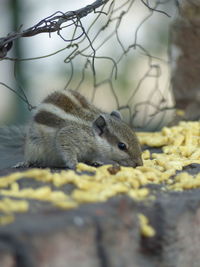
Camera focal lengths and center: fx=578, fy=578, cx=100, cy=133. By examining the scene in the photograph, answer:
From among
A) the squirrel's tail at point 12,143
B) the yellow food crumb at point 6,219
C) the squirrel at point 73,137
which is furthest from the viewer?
the squirrel's tail at point 12,143

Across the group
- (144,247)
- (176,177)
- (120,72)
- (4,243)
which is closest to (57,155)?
(176,177)

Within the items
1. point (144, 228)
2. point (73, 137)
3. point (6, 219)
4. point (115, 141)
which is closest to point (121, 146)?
point (115, 141)

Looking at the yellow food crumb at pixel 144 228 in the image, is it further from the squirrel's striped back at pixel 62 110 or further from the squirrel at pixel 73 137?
the squirrel's striped back at pixel 62 110

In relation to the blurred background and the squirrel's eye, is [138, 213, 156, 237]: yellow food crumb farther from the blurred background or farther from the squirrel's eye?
the blurred background

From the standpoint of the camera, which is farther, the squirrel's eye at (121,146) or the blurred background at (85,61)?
Result: the blurred background at (85,61)

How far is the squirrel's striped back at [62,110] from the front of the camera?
3.43m

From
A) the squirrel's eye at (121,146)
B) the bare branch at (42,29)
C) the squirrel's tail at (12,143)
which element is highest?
the bare branch at (42,29)

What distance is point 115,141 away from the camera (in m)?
3.48

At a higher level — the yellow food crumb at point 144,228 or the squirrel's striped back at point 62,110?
the squirrel's striped back at point 62,110

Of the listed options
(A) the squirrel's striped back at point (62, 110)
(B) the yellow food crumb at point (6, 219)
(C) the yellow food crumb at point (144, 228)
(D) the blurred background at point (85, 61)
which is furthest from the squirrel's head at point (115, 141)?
(D) the blurred background at point (85, 61)

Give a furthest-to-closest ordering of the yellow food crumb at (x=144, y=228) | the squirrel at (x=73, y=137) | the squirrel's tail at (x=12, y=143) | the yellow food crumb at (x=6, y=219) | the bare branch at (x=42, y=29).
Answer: the squirrel's tail at (x=12, y=143) < the squirrel at (x=73, y=137) < the bare branch at (x=42, y=29) < the yellow food crumb at (x=144, y=228) < the yellow food crumb at (x=6, y=219)

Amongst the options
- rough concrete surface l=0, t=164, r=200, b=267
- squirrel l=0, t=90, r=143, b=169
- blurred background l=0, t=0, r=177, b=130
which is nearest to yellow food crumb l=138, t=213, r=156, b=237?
rough concrete surface l=0, t=164, r=200, b=267

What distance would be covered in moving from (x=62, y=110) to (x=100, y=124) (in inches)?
9.6

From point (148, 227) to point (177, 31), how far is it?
356cm
